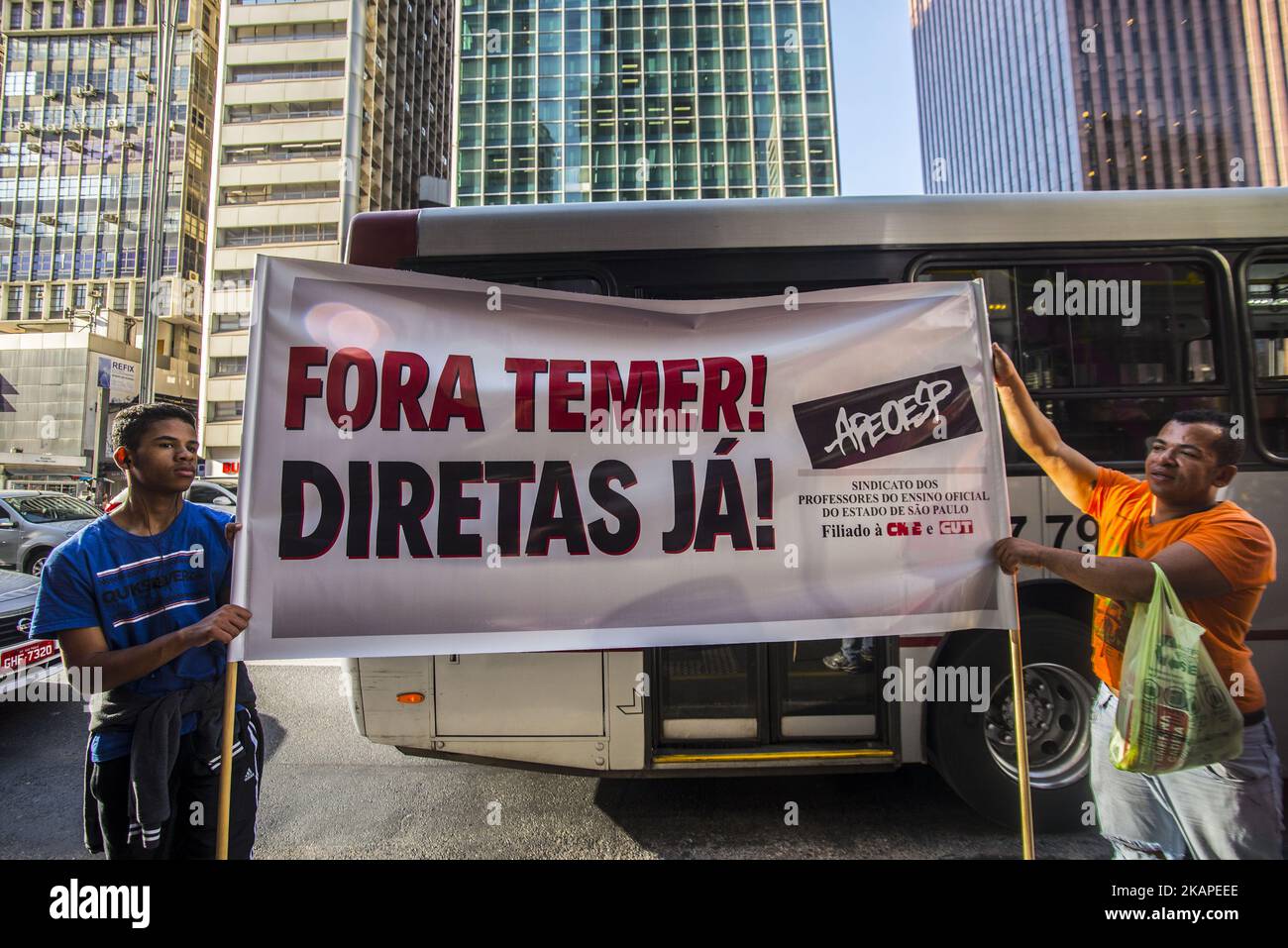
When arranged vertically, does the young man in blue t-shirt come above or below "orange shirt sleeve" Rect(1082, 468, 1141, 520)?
below

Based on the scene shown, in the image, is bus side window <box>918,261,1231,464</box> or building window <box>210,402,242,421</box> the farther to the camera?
building window <box>210,402,242,421</box>

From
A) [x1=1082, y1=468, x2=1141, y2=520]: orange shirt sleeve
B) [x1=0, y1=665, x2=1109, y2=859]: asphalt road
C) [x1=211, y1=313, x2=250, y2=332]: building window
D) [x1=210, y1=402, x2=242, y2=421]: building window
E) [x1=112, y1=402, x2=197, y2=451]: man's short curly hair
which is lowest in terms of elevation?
[x1=0, y1=665, x2=1109, y2=859]: asphalt road

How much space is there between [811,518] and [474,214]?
2.36 m

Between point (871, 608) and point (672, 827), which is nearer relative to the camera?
point (871, 608)

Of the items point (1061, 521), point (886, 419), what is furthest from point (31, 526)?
point (1061, 521)

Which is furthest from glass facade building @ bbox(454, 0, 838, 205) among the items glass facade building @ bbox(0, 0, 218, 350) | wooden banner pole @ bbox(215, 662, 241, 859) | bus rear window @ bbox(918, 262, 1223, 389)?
wooden banner pole @ bbox(215, 662, 241, 859)

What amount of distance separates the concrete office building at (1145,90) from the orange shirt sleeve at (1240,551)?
73068 millimetres

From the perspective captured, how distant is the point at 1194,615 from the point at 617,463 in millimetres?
2117

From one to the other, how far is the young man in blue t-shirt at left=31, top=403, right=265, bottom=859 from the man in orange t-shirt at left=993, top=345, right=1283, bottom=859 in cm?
302

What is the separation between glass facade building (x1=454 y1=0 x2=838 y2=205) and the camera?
6303cm

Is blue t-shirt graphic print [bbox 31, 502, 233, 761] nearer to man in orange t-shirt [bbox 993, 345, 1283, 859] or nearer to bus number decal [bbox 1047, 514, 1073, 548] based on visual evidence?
man in orange t-shirt [bbox 993, 345, 1283, 859]

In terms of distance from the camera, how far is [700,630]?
8.18 feet

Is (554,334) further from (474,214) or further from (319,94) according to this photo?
(319,94)
